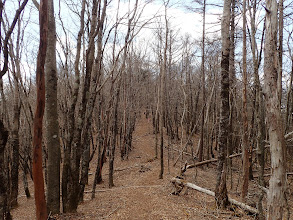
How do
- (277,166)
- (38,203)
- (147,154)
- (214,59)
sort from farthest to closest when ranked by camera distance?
(147,154), (214,59), (277,166), (38,203)

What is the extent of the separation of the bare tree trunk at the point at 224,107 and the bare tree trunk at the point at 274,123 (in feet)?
6.38

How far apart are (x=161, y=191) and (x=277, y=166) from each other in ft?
17.4

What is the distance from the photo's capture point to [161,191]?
7.82 meters

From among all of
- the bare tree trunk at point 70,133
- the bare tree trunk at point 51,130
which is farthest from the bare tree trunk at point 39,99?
the bare tree trunk at point 70,133

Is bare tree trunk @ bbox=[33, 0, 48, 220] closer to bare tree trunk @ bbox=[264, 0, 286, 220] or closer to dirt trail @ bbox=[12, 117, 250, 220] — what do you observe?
dirt trail @ bbox=[12, 117, 250, 220]

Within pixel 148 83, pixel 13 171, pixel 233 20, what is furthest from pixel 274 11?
pixel 148 83

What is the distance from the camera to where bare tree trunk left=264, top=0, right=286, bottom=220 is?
3.23 meters

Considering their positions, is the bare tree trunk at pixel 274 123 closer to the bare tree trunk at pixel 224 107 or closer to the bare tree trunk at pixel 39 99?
the bare tree trunk at pixel 224 107

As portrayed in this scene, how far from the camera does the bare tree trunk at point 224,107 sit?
5.27 meters

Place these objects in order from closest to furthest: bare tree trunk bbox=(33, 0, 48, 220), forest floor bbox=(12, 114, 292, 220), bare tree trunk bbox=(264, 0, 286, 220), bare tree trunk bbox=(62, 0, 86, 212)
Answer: bare tree trunk bbox=(33, 0, 48, 220) < bare tree trunk bbox=(264, 0, 286, 220) < bare tree trunk bbox=(62, 0, 86, 212) < forest floor bbox=(12, 114, 292, 220)

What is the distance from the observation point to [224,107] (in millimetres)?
5395

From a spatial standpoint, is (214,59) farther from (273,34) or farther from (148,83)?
(148,83)

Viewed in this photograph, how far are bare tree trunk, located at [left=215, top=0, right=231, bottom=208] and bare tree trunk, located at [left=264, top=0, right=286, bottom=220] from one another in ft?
6.38

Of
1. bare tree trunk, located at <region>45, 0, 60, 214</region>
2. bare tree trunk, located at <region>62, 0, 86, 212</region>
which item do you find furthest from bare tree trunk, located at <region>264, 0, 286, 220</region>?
bare tree trunk, located at <region>45, 0, 60, 214</region>
